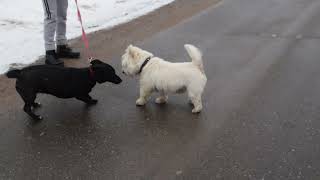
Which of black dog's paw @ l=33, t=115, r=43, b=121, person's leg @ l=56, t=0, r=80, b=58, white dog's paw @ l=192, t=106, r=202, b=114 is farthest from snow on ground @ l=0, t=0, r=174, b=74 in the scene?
white dog's paw @ l=192, t=106, r=202, b=114

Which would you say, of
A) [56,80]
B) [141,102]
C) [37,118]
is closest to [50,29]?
[56,80]

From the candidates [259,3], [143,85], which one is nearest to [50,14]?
[143,85]

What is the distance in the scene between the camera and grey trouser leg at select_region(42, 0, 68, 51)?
6875 mm

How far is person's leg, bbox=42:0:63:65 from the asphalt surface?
38.4 inches

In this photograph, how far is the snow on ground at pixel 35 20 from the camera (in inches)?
309

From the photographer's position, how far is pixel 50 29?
7.03 meters

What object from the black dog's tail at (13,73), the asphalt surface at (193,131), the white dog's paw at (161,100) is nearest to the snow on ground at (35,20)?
the asphalt surface at (193,131)

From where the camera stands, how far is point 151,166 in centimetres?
418

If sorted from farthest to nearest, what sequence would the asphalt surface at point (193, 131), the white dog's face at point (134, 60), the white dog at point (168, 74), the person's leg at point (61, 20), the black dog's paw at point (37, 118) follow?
the person's leg at point (61, 20)
the white dog's face at point (134, 60)
the black dog's paw at point (37, 118)
the white dog at point (168, 74)
the asphalt surface at point (193, 131)

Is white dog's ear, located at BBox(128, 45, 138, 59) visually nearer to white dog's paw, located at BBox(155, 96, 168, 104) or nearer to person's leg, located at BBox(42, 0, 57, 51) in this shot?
white dog's paw, located at BBox(155, 96, 168, 104)

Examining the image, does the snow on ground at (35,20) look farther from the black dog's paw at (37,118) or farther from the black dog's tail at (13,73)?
the black dog's paw at (37,118)

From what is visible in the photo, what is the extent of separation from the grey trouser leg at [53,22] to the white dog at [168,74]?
7.16 feet

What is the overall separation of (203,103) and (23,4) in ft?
25.3

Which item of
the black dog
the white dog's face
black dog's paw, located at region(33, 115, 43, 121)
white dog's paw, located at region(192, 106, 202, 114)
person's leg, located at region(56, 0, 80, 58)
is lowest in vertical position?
person's leg, located at region(56, 0, 80, 58)
